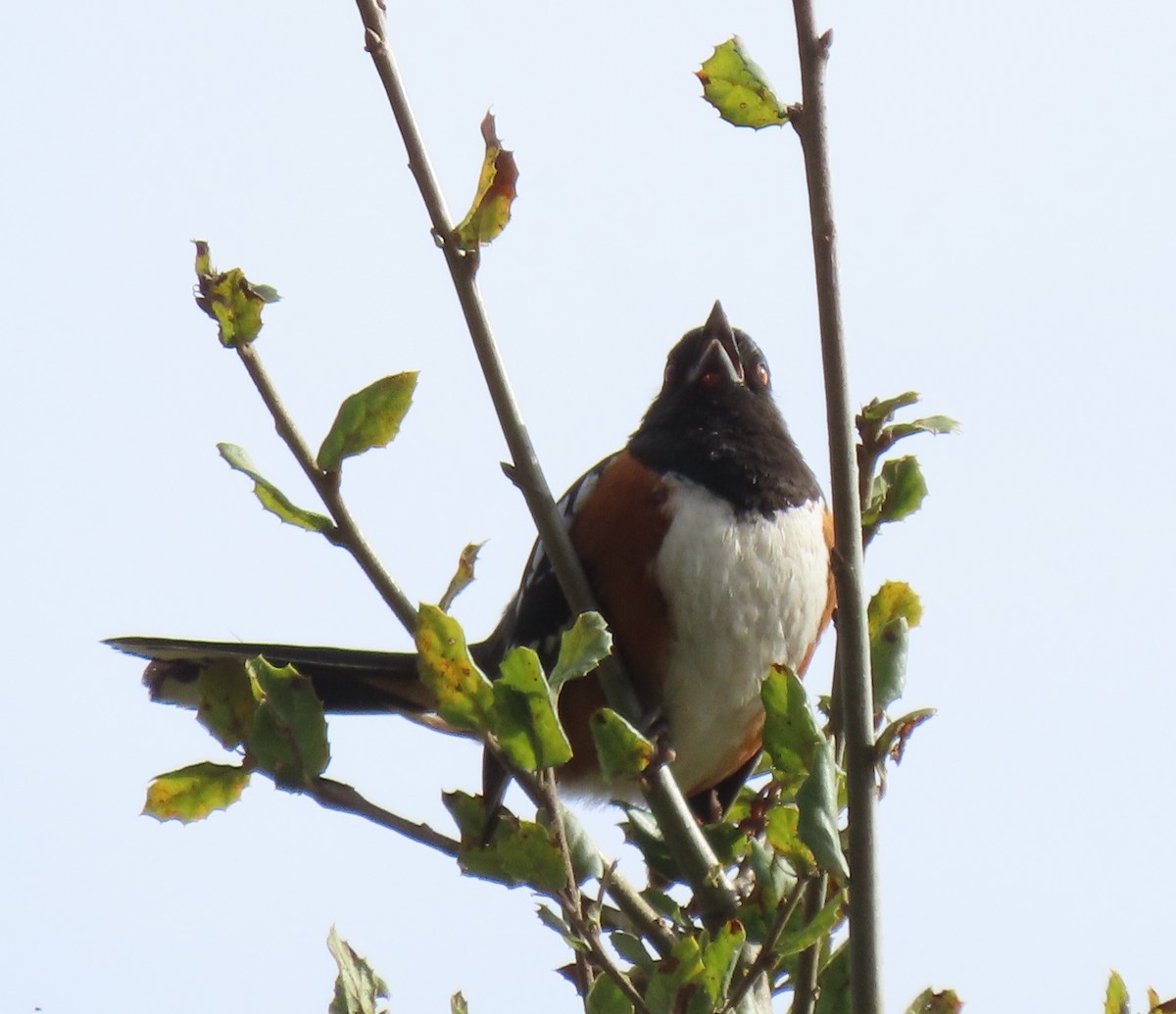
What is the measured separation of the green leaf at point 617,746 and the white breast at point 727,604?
1127 mm

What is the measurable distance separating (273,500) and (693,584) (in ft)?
4.09

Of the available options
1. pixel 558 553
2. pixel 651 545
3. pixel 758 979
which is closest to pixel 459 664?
pixel 558 553

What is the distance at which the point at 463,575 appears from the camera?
199cm

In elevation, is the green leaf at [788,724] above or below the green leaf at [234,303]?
below

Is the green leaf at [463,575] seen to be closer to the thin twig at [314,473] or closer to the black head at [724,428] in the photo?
the thin twig at [314,473]

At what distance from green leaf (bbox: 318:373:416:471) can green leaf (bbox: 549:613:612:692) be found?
346 millimetres

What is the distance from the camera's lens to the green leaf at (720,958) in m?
1.54

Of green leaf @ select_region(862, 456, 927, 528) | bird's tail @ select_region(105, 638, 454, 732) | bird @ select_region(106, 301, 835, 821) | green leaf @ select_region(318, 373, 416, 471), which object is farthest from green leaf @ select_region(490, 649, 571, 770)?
bird's tail @ select_region(105, 638, 454, 732)

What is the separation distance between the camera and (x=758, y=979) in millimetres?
1724

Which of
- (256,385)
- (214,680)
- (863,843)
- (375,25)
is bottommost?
(863,843)

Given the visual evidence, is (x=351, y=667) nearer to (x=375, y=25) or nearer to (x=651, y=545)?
(x=651, y=545)

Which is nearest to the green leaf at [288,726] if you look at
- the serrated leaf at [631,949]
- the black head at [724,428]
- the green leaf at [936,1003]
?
the serrated leaf at [631,949]

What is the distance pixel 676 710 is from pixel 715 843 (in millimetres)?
831

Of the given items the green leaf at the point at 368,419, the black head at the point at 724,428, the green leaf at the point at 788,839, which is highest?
the black head at the point at 724,428
